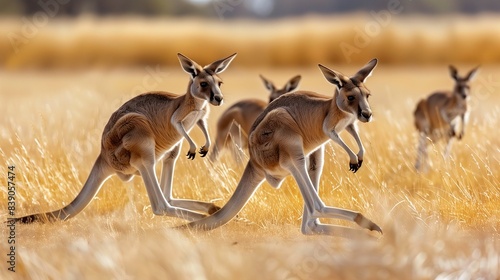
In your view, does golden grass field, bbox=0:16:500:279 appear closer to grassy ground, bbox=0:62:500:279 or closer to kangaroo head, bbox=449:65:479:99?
grassy ground, bbox=0:62:500:279

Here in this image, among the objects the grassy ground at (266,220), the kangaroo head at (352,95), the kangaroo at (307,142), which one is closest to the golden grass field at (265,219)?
the grassy ground at (266,220)

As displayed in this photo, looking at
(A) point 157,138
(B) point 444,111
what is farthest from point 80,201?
(B) point 444,111

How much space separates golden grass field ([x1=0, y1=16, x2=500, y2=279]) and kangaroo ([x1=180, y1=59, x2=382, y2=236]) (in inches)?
4.8

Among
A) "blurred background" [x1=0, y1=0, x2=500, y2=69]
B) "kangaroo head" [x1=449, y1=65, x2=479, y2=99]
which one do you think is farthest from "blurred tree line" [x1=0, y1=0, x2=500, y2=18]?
"kangaroo head" [x1=449, y1=65, x2=479, y2=99]

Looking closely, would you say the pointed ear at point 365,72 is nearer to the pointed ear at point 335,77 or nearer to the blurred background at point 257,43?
the pointed ear at point 335,77

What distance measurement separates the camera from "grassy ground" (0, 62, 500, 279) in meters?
3.36

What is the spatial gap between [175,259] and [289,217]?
180 centimetres

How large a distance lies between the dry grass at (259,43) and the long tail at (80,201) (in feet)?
55.3

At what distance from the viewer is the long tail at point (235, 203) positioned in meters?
4.64

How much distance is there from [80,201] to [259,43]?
716 inches

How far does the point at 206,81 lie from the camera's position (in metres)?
4.57

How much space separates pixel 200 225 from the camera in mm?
4637

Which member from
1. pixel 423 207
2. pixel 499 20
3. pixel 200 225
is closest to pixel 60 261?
pixel 200 225

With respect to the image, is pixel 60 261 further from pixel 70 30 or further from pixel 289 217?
pixel 70 30
